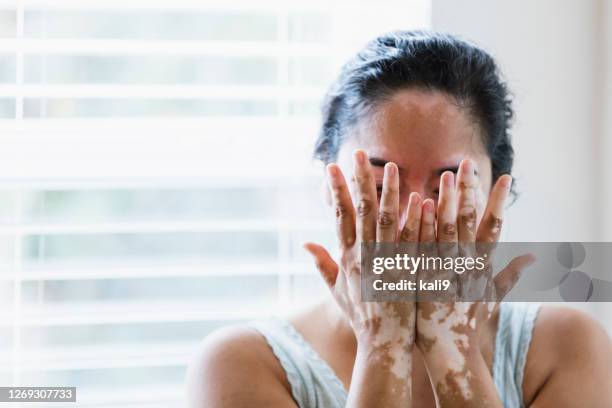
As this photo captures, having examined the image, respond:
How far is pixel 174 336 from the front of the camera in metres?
1.12

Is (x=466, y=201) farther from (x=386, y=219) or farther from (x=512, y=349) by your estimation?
(x=512, y=349)

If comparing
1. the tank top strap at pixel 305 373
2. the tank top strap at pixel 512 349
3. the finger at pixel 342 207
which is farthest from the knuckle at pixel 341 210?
the tank top strap at pixel 512 349

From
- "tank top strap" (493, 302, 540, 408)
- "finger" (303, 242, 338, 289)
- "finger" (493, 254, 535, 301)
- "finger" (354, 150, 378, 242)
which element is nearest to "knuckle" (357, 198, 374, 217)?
"finger" (354, 150, 378, 242)

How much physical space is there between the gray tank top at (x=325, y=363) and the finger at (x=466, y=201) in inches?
9.7

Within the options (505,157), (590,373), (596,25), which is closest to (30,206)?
(505,157)

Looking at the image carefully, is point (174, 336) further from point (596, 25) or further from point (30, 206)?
point (596, 25)

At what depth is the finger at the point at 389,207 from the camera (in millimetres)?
794

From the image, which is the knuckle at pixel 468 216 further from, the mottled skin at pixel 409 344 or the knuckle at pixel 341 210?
the knuckle at pixel 341 210

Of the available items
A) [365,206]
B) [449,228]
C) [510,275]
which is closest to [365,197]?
[365,206]

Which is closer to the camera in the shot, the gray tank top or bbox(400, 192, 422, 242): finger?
bbox(400, 192, 422, 242): finger

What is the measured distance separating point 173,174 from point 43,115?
239 millimetres

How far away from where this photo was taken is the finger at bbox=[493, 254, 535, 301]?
2.88 feet

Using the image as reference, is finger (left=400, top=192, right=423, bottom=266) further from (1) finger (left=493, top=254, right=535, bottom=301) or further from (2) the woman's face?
(1) finger (left=493, top=254, right=535, bottom=301)

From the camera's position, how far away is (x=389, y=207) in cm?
80
